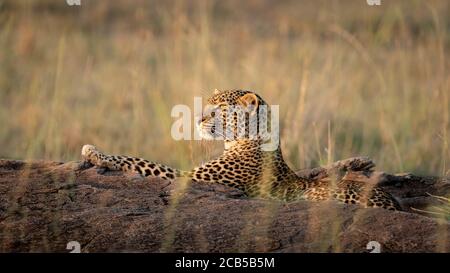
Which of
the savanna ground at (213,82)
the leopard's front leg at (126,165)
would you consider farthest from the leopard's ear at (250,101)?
the leopard's front leg at (126,165)

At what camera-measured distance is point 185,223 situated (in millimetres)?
7535

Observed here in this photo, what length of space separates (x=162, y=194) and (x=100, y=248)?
1.33 m

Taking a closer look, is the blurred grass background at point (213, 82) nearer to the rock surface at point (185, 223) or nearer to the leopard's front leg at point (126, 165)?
the leopard's front leg at point (126, 165)

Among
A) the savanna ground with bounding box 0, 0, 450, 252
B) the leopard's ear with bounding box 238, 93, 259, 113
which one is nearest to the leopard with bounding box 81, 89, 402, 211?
the leopard's ear with bounding box 238, 93, 259, 113

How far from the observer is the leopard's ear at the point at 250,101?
10.2 meters

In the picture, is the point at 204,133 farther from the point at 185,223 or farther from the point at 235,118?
the point at 185,223

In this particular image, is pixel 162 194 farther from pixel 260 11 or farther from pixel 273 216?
pixel 260 11

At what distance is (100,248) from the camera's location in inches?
283

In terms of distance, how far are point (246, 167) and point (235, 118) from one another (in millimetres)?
635

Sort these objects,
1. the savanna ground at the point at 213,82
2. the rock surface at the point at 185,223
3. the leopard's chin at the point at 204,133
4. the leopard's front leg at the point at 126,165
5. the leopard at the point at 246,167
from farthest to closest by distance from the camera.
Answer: the savanna ground at the point at 213,82
the leopard's chin at the point at 204,133
the leopard's front leg at the point at 126,165
the leopard at the point at 246,167
the rock surface at the point at 185,223

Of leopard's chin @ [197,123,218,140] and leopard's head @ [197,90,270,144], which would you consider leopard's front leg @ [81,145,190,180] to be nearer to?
leopard's chin @ [197,123,218,140]

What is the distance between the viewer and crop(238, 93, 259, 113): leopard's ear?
10.2 metres

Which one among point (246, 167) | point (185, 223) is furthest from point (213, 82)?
point (185, 223)

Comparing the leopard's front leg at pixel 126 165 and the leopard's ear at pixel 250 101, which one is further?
the leopard's ear at pixel 250 101
